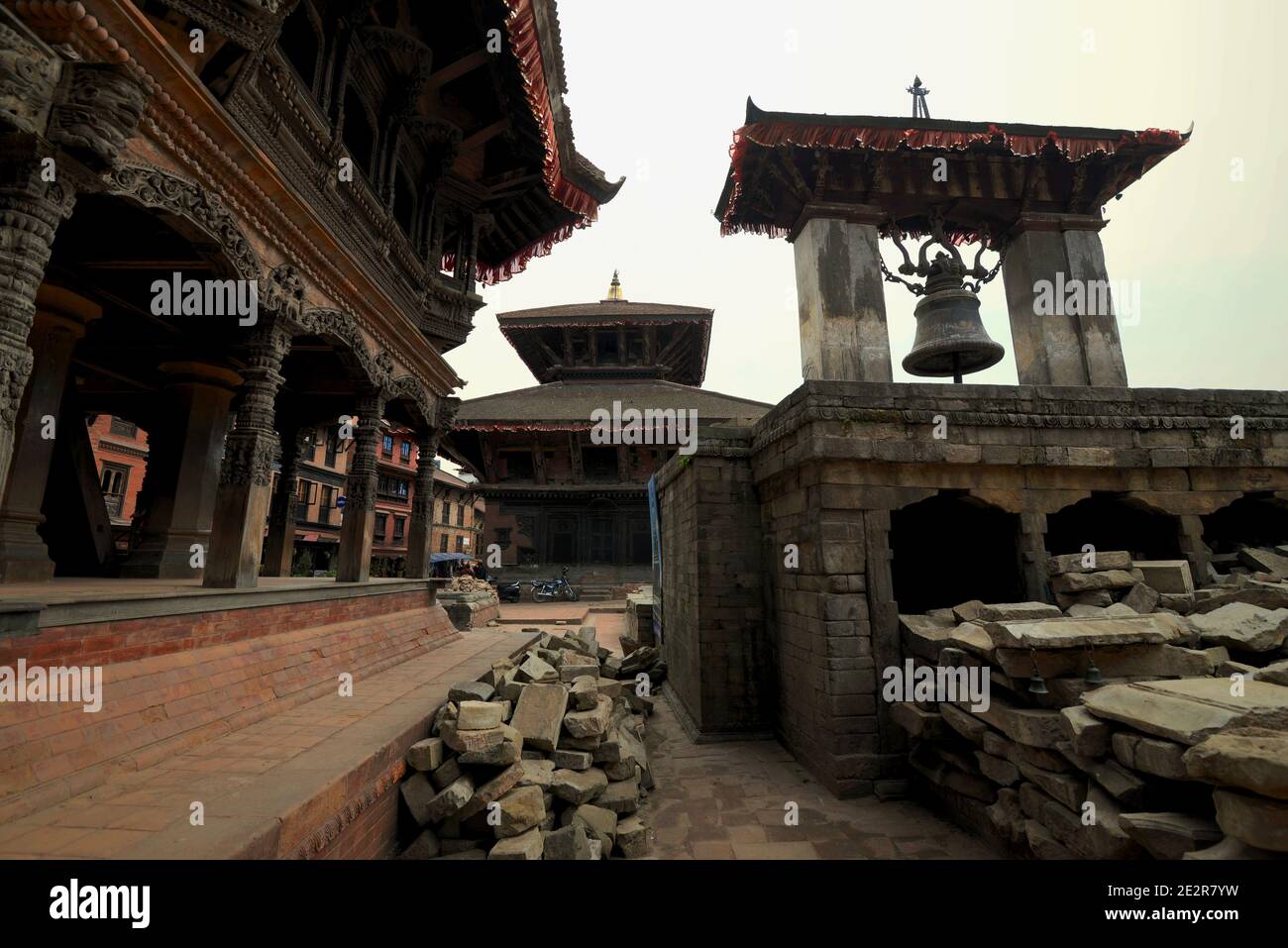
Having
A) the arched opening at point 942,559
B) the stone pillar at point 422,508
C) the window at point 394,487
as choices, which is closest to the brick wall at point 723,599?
the arched opening at point 942,559

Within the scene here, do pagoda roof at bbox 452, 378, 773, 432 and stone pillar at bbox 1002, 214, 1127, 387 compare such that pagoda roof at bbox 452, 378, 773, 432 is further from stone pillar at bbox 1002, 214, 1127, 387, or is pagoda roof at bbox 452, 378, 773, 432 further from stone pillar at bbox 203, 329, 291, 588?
stone pillar at bbox 203, 329, 291, 588

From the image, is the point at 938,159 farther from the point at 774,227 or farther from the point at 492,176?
the point at 492,176

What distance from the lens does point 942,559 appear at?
7.89 meters

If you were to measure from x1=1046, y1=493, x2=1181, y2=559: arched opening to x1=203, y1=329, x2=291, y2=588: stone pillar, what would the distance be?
908 cm

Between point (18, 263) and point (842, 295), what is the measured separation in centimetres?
821

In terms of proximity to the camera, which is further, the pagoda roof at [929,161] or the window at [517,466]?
the window at [517,466]

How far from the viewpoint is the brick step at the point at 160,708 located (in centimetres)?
294

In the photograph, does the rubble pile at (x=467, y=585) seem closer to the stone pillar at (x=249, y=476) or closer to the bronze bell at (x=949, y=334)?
the stone pillar at (x=249, y=476)

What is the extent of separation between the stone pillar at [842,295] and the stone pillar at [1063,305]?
2.66 metres

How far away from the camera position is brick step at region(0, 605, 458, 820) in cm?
294

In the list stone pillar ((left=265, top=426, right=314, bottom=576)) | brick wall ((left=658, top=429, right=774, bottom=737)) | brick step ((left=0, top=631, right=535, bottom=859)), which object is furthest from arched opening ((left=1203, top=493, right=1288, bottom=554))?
stone pillar ((left=265, top=426, right=314, bottom=576))

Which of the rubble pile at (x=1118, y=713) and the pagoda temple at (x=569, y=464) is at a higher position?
the pagoda temple at (x=569, y=464)

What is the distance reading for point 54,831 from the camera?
2.60 meters

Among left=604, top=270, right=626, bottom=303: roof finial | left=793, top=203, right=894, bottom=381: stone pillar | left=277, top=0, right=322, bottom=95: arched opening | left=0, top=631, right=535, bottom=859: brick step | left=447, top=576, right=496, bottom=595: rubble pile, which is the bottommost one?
left=0, top=631, right=535, bottom=859: brick step
